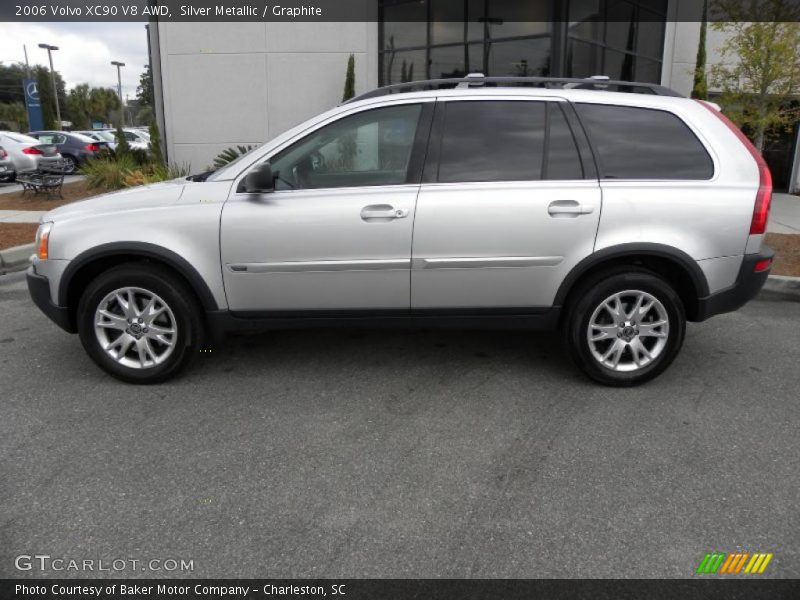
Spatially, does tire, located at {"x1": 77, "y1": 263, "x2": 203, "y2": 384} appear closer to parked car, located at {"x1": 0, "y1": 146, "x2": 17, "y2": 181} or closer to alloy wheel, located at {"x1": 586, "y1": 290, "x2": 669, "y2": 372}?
alloy wheel, located at {"x1": 586, "y1": 290, "x2": 669, "y2": 372}

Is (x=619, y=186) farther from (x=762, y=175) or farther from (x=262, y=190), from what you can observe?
(x=262, y=190)

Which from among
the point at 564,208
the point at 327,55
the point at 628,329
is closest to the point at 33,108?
the point at 327,55

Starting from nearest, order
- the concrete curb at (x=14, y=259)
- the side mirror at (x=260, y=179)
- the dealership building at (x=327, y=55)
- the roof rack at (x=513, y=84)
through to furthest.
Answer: the side mirror at (x=260, y=179)
the roof rack at (x=513, y=84)
the concrete curb at (x=14, y=259)
the dealership building at (x=327, y=55)

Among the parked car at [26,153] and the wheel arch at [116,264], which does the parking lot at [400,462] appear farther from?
the parked car at [26,153]

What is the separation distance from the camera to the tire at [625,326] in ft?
13.0

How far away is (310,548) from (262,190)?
2.14 meters

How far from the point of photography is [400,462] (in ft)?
10.4

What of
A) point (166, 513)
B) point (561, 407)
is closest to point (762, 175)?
point (561, 407)

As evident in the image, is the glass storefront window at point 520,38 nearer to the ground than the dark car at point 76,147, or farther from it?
farther from it

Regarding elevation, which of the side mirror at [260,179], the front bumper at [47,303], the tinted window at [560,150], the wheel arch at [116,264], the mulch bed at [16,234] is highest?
the tinted window at [560,150]

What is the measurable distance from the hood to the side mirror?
0.54 m

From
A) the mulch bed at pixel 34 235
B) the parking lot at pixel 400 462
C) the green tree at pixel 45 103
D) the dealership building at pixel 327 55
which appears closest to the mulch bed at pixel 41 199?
the mulch bed at pixel 34 235

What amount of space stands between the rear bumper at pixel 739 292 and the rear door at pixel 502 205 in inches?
34.3

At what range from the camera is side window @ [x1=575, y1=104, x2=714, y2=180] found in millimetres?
3959
